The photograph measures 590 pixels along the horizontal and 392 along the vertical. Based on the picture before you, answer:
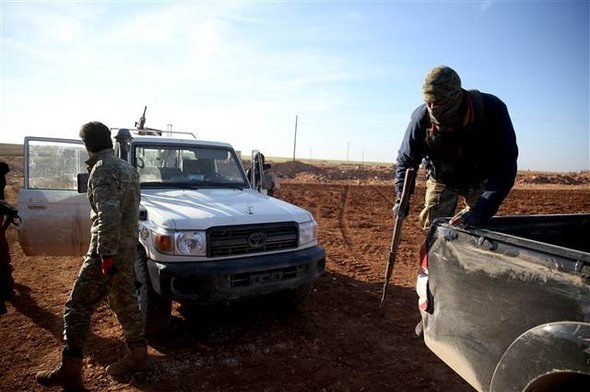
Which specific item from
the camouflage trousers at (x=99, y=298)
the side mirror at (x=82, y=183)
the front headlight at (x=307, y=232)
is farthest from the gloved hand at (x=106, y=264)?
the front headlight at (x=307, y=232)

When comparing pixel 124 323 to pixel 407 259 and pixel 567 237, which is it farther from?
pixel 407 259

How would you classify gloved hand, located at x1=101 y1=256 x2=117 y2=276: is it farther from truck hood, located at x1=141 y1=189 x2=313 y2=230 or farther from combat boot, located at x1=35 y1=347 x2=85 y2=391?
combat boot, located at x1=35 y1=347 x2=85 y2=391

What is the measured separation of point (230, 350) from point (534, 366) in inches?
108

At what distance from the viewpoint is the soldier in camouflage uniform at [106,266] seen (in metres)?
3.06

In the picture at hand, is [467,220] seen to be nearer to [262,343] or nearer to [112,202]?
[262,343]

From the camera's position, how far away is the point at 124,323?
10.8ft

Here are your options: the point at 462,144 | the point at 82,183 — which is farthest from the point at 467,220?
the point at 82,183

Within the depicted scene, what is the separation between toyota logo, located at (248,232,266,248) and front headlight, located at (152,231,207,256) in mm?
446

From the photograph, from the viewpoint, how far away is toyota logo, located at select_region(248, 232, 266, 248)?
380cm

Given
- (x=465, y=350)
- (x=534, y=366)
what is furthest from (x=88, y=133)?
(x=534, y=366)

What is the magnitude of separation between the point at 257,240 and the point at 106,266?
135cm

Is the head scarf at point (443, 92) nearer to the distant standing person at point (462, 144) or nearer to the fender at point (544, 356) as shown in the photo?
the distant standing person at point (462, 144)

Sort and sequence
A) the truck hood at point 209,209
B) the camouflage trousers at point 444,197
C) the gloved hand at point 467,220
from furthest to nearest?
the camouflage trousers at point 444,197, the truck hood at point 209,209, the gloved hand at point 467,220

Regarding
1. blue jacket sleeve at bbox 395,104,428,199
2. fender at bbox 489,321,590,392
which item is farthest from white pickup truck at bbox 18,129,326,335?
fender at bbox 489,321,590,392
